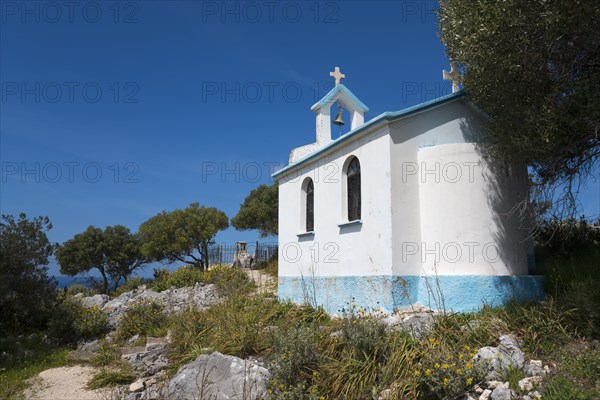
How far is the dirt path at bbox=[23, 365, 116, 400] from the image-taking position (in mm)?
7953

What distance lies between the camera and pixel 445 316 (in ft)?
25.1

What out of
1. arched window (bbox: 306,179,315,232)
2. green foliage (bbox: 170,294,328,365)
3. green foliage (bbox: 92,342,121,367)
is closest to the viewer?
green foliage (bbox: 170,294,328,365)

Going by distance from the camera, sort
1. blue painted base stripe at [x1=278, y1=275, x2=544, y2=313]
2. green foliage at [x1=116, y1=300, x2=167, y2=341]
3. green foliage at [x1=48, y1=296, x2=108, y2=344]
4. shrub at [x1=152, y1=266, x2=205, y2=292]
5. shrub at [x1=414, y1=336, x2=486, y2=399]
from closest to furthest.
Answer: shrub at [x1=414, y1=336, x2=486, y2=399] < blue painted base stripe at [x1=278, y1=275, x2=544, y2=313] < green foliage at [x1=116, y1=300, x2=167, y2=341] < green foliage at [x1=48, y1=296, x2=108, y2=344] < shrub at [x1=152, y1=266, x2=205, y2=292]

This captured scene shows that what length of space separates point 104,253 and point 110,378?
2811cm

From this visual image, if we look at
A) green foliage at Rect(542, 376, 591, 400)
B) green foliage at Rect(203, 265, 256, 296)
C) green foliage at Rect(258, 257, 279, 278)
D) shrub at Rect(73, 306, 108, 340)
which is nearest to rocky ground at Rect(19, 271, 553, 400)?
green foliage at Rect(542, 376, 591, 400)

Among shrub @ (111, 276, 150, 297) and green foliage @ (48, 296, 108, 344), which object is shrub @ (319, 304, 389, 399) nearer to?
green foliage @ (48, 296, 108, 344)

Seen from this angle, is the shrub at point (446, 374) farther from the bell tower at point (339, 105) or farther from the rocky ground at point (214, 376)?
the bell tower at point (339, 105)

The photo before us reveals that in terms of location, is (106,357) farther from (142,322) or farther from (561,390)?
(561,390)

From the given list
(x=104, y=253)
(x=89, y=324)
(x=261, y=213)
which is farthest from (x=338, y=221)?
(x=104, y=253)

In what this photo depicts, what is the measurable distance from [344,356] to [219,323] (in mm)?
3612

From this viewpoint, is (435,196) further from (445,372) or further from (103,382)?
(103,382)

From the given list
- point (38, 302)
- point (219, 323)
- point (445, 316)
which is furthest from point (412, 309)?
point (38, 302)

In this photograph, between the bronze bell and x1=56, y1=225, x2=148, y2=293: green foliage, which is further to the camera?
x1=56, y1=225, x2=148, y2=293: green foliage

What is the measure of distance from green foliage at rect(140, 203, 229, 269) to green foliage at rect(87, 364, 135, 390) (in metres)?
20.0
